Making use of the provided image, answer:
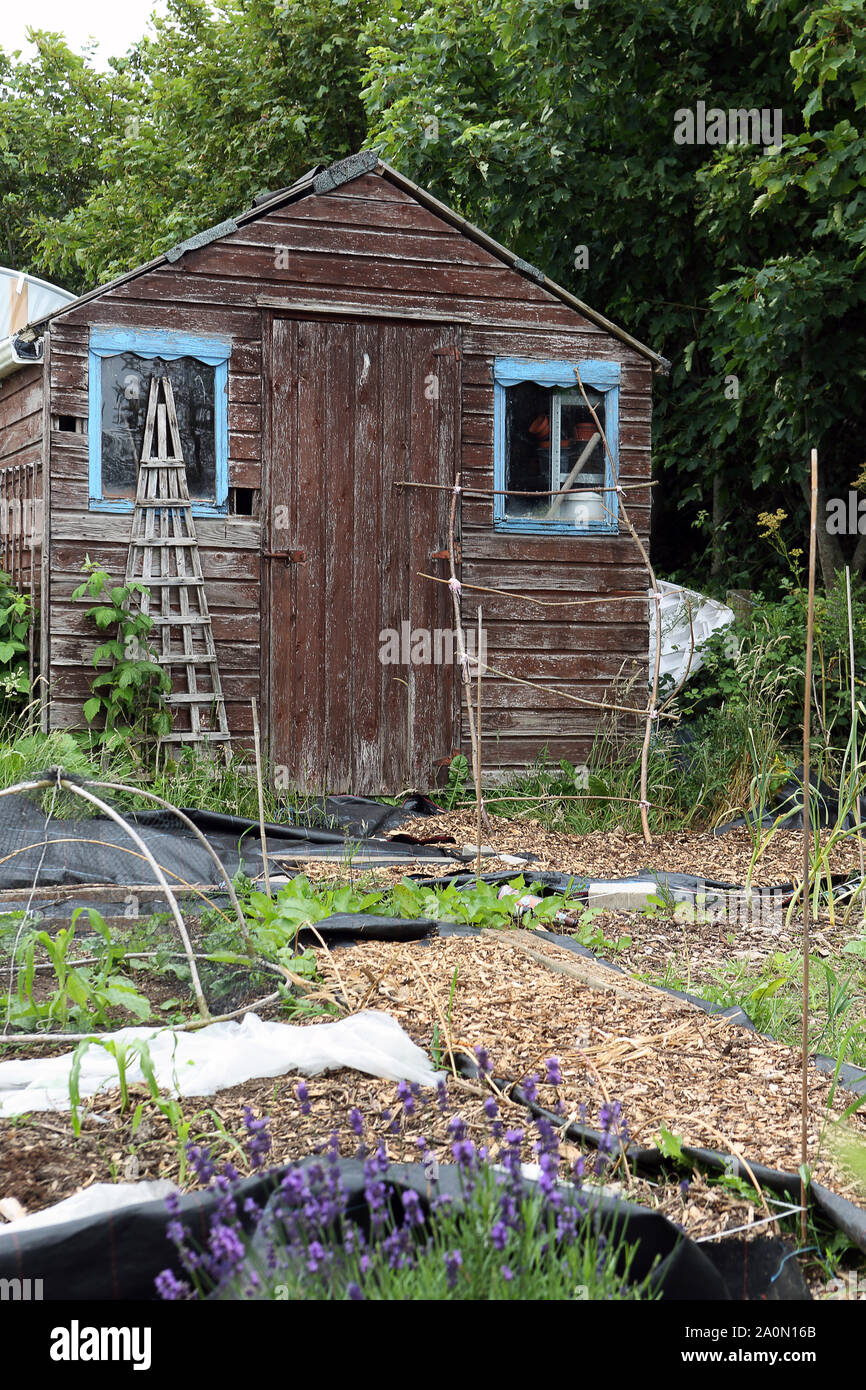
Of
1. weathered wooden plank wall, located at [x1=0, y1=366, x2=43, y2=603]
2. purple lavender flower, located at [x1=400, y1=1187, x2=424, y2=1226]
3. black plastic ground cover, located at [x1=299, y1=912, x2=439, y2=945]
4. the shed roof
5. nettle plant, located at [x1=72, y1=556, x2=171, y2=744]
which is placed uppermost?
the shed roof

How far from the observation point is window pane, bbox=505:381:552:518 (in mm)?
8414

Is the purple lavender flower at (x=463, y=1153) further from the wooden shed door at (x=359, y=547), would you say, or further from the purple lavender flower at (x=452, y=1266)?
the wooden shed door at (x=359, y=547)

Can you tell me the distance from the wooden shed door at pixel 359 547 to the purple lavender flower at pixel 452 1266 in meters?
6.33

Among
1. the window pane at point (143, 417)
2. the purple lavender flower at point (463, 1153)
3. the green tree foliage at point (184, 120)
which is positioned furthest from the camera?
the green tree foliage at point (184, 120)

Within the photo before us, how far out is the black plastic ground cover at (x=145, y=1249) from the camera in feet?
6.20

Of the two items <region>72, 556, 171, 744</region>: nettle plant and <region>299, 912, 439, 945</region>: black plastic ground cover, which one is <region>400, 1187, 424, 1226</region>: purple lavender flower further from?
<region>72, 556, 171, 744</region>: nettle plant

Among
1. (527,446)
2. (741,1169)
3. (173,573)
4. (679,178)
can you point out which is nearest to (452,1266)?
(741,1169)

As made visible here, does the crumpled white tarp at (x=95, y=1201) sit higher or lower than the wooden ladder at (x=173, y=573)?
lower

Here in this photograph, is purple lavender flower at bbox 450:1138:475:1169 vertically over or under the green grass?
over

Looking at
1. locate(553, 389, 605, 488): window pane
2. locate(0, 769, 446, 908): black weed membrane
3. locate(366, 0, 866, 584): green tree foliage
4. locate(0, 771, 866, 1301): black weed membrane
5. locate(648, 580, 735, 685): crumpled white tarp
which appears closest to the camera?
locate(0, 771, 866, 1301): black weed membrane

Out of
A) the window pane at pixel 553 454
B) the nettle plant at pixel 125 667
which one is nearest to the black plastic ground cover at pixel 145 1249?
the nettle plant at pixel 125 667

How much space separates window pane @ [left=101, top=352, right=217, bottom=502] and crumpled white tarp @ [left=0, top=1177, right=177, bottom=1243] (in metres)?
5.93

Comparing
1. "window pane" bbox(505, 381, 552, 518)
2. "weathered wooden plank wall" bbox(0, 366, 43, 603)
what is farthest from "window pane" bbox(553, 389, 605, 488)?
"weathered wooden plank wall" bbox(0, 366, 43, 603)

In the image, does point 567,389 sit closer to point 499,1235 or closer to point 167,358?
point 167,358
